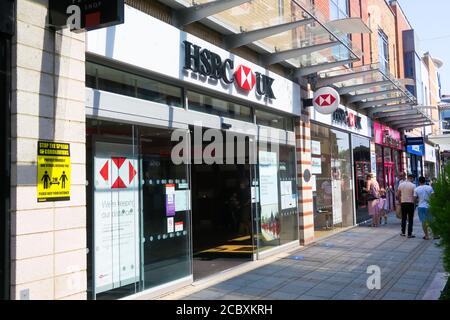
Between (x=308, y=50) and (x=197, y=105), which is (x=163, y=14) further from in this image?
(x=308, y=50)

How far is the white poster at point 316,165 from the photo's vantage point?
12030 millimetres

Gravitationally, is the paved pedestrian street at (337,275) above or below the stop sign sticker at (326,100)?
below

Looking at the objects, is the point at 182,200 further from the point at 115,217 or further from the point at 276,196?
the point at 276,196

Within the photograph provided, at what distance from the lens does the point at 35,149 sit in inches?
174

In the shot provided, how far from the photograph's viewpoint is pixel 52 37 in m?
4.68

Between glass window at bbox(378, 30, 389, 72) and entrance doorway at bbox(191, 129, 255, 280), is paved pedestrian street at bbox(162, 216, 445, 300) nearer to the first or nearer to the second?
entrance doorway at bbox(191, 129, 255, 280)

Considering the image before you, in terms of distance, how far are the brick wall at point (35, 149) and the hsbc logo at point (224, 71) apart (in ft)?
7.47

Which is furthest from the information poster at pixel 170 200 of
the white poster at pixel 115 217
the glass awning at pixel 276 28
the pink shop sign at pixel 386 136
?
the pink shop sign at pixel 386 136

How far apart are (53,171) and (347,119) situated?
11.7 m

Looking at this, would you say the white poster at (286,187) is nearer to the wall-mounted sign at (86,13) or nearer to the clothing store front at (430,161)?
the wall-mounted sign at (86,13)

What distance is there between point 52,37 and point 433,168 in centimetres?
3638

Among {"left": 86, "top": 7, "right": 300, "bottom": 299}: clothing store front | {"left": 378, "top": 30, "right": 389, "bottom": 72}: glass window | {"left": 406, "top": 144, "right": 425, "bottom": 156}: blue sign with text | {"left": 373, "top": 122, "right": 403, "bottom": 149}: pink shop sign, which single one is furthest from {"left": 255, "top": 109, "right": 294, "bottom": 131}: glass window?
{"left": 406, "top": 144, "right": 425, "bottom": 156}: blue sign with text

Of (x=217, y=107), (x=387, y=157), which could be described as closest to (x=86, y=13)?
(x=217, y=107)
